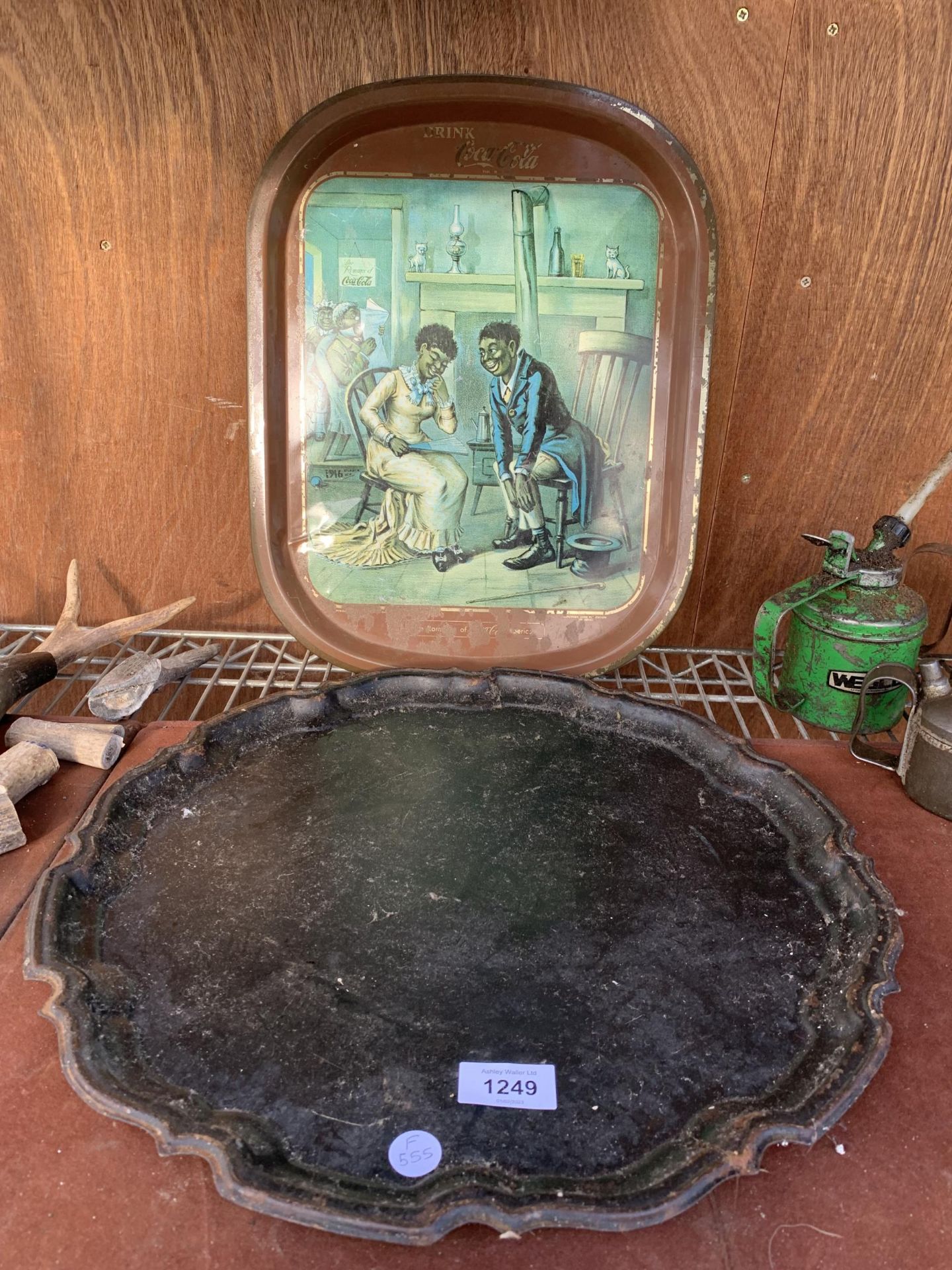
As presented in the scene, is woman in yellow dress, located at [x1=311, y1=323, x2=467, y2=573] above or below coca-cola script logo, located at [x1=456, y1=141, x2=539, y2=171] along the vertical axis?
below

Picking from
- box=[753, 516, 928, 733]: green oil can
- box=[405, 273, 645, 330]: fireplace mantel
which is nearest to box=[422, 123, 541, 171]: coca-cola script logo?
box=[405, 273, 645, 330]: fireplace mantel

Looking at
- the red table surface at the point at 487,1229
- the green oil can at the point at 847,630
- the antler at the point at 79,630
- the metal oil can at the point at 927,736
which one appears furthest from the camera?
the antler at the point at 79,630

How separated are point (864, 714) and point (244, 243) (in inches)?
37.6

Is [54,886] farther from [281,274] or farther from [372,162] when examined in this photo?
[372,162]

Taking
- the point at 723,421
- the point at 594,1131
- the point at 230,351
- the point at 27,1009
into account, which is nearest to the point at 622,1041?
the point at 594,1131

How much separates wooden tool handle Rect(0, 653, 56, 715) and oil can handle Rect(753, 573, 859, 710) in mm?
884

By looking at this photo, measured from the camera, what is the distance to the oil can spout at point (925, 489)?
1019 mm

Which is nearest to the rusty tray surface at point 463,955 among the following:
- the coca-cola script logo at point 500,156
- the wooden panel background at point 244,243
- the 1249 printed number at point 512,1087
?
the 1249 printed number at point 512,1087

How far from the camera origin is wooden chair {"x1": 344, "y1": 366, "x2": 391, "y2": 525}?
1.07 meters

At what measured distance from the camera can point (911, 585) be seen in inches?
49.4

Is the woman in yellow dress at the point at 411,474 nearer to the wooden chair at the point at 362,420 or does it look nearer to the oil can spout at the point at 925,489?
the wooden chair at the point at 362,420

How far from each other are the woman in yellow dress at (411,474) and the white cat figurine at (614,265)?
0.21 meters

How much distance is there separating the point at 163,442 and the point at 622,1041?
95 cm

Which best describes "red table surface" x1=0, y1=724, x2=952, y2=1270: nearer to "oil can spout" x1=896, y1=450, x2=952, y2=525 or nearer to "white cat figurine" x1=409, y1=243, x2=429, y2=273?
"oil can spout" x1=896, y1=450, x2=952, y2=525
